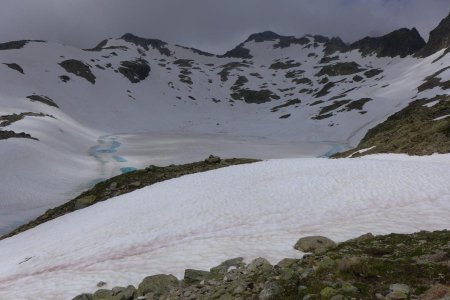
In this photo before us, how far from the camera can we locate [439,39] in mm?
161500

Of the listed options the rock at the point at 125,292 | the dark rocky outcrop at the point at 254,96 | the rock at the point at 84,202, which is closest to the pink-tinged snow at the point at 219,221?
the rock at the point at 125,292

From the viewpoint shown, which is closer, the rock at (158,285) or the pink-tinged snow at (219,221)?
the rock at (158,285)

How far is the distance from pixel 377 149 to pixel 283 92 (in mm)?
157236

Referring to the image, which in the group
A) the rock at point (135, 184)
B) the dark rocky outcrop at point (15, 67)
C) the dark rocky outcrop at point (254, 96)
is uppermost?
the dark rocky outcrop at point (254, 96)

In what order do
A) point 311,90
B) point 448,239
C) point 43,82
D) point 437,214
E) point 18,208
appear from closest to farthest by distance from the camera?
point 448,239, point 437,214, point 18,208, point 43,82, point 311,90

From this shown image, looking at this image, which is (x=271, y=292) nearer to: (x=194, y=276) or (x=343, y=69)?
(x=194, y=276)

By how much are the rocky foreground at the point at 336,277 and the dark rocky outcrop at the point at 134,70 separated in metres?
153

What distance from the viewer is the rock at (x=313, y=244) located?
475 inches

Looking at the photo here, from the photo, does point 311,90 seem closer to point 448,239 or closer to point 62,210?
point 62,210

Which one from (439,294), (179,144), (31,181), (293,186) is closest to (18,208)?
(31,181)

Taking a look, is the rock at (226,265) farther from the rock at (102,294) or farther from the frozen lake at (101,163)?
the frozen lake at (101,163)

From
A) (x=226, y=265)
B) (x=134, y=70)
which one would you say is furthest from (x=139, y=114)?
(x=226, y=265)

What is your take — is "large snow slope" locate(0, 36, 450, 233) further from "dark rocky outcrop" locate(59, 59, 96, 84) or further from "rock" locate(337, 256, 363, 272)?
"rock" locate(337, 256, 363, 272)

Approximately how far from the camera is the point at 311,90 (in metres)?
179
